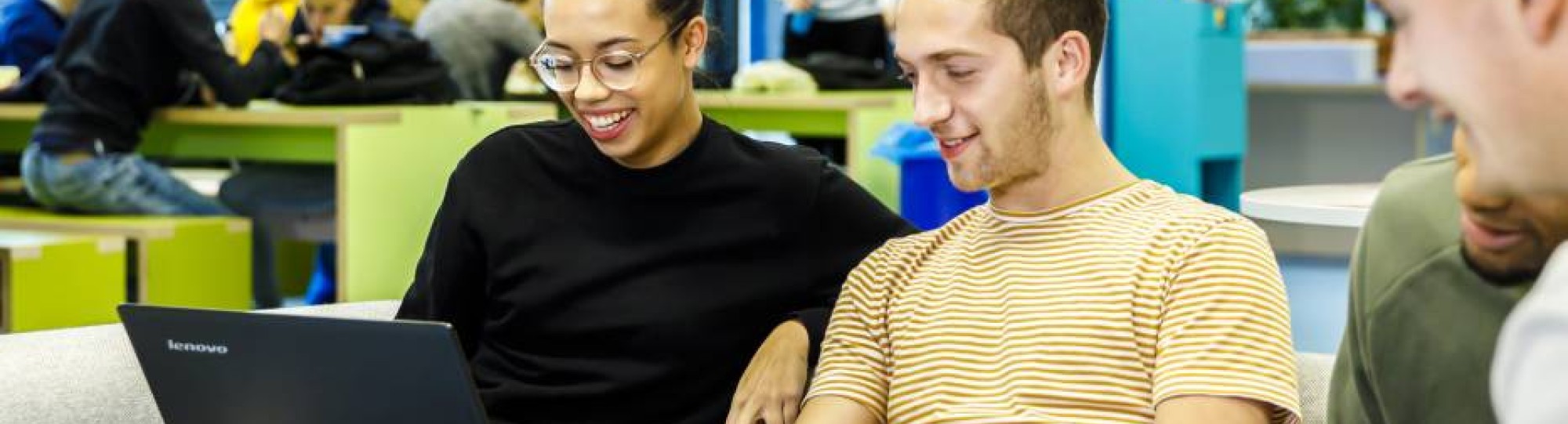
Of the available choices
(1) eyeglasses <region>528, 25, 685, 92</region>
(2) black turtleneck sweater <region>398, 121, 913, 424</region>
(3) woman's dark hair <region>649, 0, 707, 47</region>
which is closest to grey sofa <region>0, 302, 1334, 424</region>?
(2) black turtleneck sweater <region>398, 121, 913, 424</region>

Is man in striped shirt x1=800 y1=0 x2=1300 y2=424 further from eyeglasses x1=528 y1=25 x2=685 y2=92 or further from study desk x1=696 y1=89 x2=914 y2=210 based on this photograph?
study desk x1=696 y1=89 x2=914 y2=210

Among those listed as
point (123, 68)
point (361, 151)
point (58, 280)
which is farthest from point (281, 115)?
point (58, 280)

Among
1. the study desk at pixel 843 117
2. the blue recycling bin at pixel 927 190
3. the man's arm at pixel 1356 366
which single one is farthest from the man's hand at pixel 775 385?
the study desk at pixel 843 117

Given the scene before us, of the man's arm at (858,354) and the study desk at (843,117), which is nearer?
the man's arm at (858,354)

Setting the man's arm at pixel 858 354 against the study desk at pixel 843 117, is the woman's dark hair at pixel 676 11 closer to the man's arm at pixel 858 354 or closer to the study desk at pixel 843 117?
the man's arm at pixel 858 354

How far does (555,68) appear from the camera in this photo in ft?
6.07

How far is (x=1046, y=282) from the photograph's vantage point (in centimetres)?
144

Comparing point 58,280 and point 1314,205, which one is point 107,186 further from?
point 1314,205

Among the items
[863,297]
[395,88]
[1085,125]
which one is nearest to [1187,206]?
[1085,125]

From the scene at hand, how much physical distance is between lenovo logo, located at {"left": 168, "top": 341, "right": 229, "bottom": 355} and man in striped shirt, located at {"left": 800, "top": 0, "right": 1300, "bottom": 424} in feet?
1.63

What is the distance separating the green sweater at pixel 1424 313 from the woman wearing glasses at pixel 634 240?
748mm

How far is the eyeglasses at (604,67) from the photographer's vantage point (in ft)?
5.94

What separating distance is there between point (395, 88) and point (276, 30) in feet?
1.33

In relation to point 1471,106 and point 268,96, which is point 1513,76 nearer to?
point 1471,106
